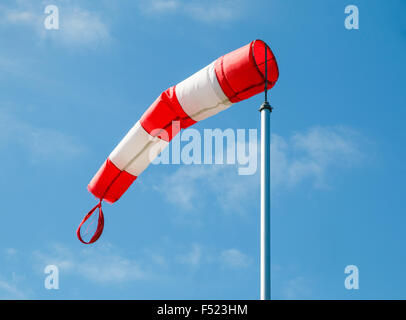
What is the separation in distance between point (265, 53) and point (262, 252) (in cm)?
393

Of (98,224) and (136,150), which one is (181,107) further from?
(98,224)

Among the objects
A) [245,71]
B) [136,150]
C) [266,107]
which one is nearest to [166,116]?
[136,150]

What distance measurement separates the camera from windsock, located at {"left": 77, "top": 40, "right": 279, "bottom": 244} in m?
11.0

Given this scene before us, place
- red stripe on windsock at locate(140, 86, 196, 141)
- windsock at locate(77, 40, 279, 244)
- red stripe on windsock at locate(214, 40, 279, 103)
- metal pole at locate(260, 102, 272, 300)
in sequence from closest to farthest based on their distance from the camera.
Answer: metal pole at locate(260, 102, 272, 300), red stripe on windsock at locate(214, 40, 279, 103), windsock at locate(77, 40, 279, 244), red stripe on windsock at locate(140, 86, 196, 141)

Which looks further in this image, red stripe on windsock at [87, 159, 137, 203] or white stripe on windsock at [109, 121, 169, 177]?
red stripe on windsock at [87, 159, 137, 203]

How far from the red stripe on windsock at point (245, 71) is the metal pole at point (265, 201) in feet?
3.22

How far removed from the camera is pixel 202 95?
11.6 meters

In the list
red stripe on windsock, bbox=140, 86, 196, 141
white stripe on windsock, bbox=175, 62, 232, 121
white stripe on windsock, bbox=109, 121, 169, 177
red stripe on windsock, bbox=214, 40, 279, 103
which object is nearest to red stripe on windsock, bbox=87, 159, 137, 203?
white stripe on windsock, bbox=109, 121, 169, 177

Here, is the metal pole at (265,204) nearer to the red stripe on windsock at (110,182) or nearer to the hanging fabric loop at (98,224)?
the red stripe on windsock at (110,182)

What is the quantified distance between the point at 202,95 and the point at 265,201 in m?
3.24

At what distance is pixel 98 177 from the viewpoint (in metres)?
13.9

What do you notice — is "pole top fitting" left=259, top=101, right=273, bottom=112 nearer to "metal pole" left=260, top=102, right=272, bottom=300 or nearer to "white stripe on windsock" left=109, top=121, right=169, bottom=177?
"metal pole" left=260, top=102, right=272, bottom=300

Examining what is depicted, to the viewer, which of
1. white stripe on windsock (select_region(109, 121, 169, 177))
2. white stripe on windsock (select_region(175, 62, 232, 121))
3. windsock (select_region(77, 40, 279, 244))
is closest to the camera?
windsock (select_region(77, 40, 279, 244))
